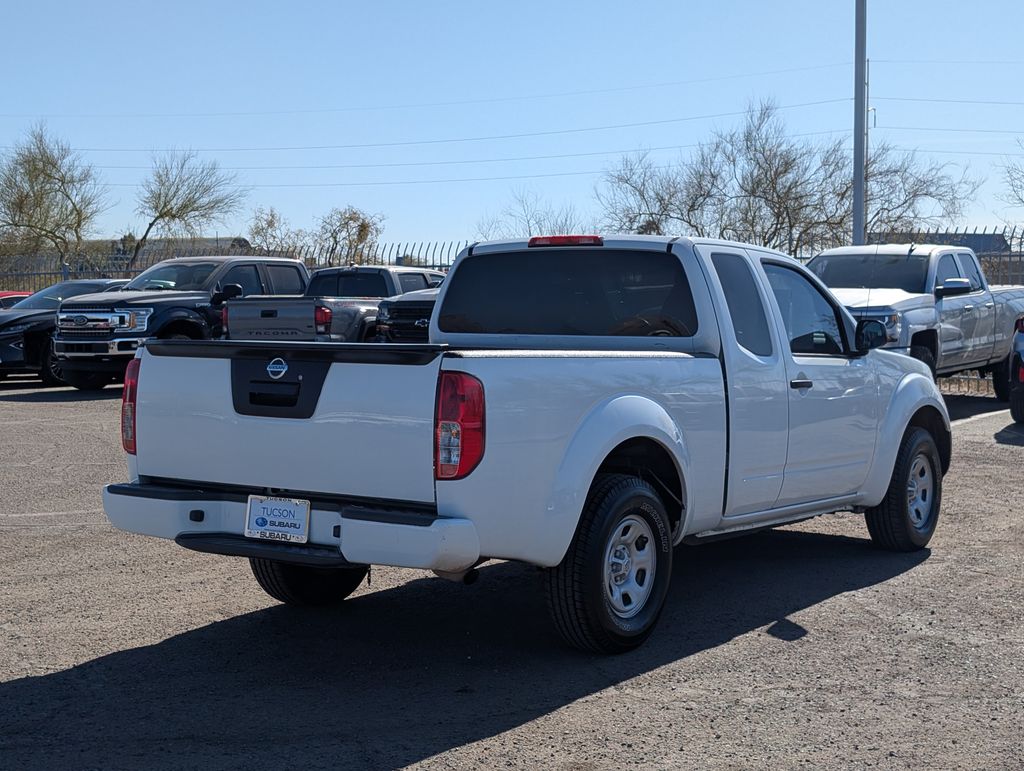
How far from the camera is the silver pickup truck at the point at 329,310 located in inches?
666

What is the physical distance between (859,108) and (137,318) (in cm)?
1347

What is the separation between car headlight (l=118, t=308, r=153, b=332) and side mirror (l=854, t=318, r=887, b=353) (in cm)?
1301

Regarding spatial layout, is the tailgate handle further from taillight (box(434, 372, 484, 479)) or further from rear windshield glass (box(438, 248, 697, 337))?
rear windshield glass (box(438, 248, 697, 337))

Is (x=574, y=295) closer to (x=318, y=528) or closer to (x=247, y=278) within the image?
(x=318, y=528)

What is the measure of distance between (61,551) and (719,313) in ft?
14.6

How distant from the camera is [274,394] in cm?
571

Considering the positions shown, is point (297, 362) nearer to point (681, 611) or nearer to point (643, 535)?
point (643, 535)

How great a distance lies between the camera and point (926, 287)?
16.4 meters

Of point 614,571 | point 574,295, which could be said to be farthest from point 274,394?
point 574,295

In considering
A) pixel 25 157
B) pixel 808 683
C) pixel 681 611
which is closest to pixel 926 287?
pixel 681 611

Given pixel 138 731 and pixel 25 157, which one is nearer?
pixel 138 731

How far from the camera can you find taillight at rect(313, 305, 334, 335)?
17250 millimetres

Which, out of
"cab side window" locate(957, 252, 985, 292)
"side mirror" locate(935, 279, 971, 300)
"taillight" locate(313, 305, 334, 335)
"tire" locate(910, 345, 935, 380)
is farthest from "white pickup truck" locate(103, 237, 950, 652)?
"cab side window" locate(957, 252, 985, 292)

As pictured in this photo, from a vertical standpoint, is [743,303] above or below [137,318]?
above
